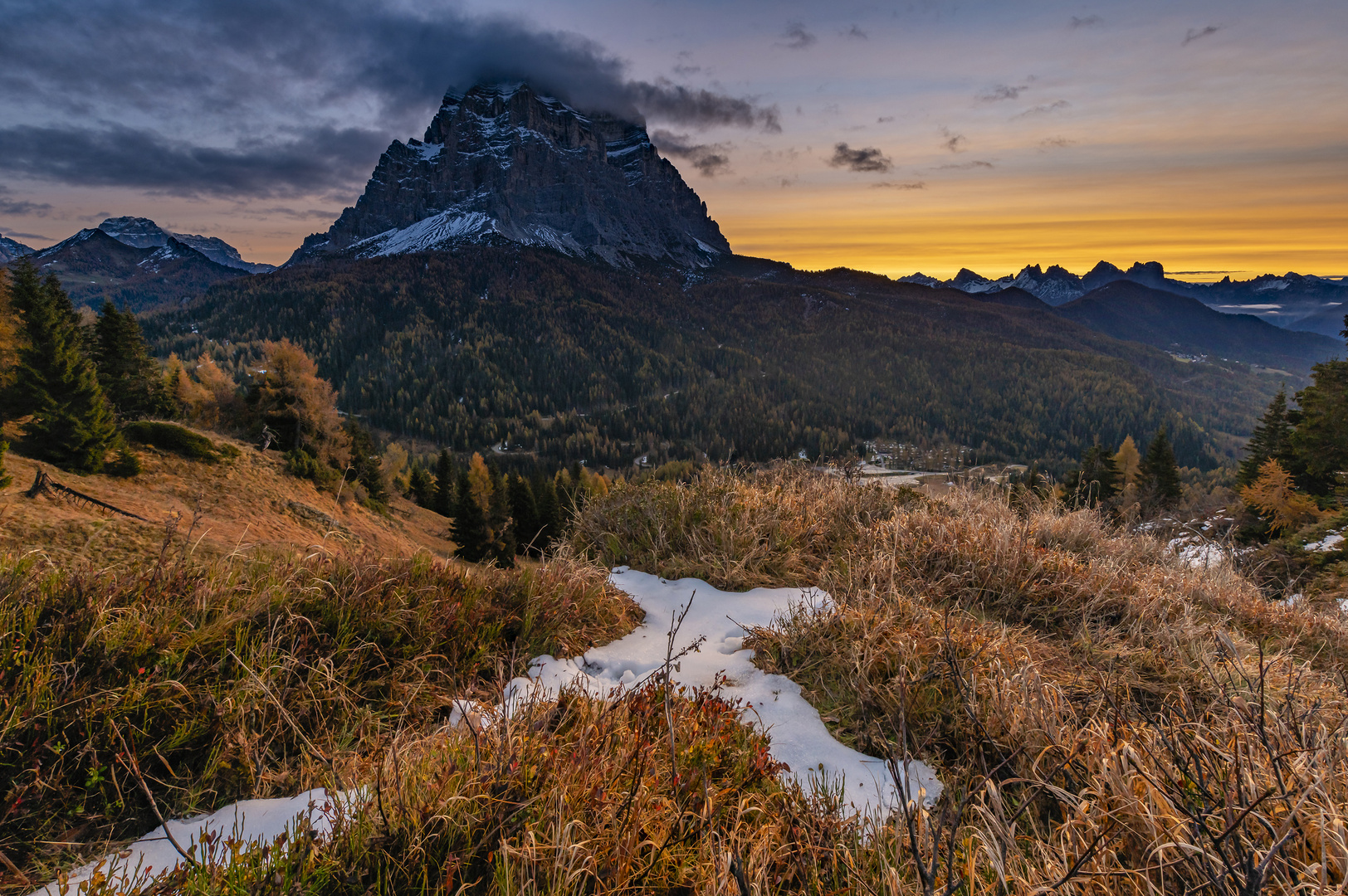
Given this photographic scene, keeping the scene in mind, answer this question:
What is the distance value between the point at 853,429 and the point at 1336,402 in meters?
155

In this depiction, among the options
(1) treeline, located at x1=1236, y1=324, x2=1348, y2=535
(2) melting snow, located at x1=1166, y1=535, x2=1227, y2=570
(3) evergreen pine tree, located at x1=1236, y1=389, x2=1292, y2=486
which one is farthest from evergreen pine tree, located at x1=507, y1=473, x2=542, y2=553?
(3) evergreen pine tree, located at x1=1236, y1=389, x2=1292, y2=486

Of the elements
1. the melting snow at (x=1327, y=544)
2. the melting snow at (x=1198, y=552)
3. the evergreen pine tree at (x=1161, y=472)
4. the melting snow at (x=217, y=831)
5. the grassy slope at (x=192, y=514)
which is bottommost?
the evergreen pine tree at (x=1161, y=472)

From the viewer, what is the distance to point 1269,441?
112 feet

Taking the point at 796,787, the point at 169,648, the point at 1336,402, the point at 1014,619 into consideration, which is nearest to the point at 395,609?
the point at 169,648

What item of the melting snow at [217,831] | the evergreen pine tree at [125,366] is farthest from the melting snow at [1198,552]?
the evergreen pine tree at [125,366]

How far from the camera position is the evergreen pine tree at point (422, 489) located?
57750mm

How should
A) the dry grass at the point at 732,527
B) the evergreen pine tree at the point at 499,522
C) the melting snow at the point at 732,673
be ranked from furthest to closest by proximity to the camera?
the evergreen pine tree at the point at 499,522, the dry grass at the point at 732,527, the melting snow at the point at 732,673

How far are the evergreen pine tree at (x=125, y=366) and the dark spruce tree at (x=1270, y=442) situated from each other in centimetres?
6208

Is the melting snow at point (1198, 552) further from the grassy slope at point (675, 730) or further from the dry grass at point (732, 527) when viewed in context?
the dry grass at point (732, 527)

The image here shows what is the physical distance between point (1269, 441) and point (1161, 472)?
5353 millimetres

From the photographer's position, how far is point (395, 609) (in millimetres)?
3562

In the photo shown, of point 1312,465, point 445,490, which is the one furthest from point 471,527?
point 1312,465

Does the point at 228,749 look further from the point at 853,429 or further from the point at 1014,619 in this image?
the point at 853,429

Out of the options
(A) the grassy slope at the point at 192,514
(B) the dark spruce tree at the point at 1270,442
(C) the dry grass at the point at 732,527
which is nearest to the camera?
(C) the dry grass at the point at 732,527
